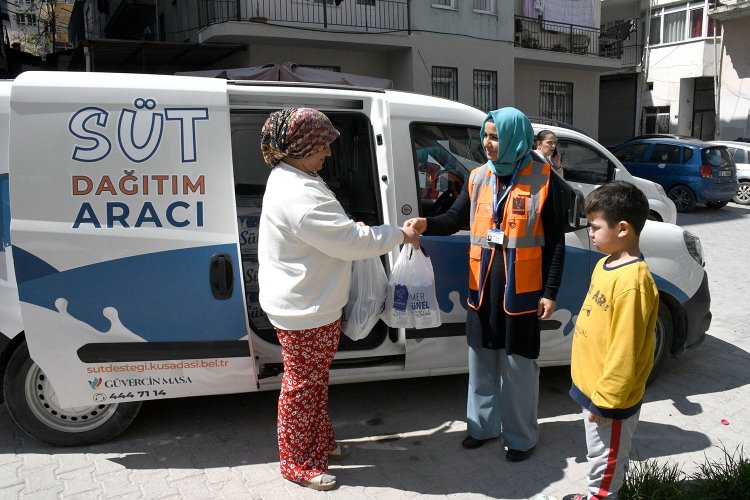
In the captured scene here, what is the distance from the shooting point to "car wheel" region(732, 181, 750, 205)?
15375 millimetres

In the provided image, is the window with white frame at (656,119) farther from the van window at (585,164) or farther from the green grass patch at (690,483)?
the green grass patch at (690,483)

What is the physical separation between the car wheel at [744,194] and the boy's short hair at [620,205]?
584 inches

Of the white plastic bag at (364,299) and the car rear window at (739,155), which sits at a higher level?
the car rear window at (739,155)

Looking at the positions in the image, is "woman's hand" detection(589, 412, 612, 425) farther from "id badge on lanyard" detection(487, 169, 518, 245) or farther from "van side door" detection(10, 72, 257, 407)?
"van side door" detection(10, 72, 257, 407)

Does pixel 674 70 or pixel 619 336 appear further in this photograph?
pixel 674 70

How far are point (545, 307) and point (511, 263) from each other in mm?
284

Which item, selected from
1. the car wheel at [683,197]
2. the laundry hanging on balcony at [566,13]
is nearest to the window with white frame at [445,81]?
the laundry hanging on balcony at [566,13]

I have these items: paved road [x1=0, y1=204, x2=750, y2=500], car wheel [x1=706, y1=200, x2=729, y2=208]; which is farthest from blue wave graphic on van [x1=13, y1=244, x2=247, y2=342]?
car wheel [x1=706, y1=200, x2=729, y2=208]

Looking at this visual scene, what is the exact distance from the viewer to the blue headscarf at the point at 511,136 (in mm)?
3182

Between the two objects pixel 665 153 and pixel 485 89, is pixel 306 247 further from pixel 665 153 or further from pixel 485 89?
pixel 485 89

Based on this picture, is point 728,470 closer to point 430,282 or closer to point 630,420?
point 630,420

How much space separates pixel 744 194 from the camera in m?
15.4

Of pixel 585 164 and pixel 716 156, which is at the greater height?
pixel 585 164

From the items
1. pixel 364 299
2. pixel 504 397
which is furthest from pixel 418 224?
pixel 504 397
